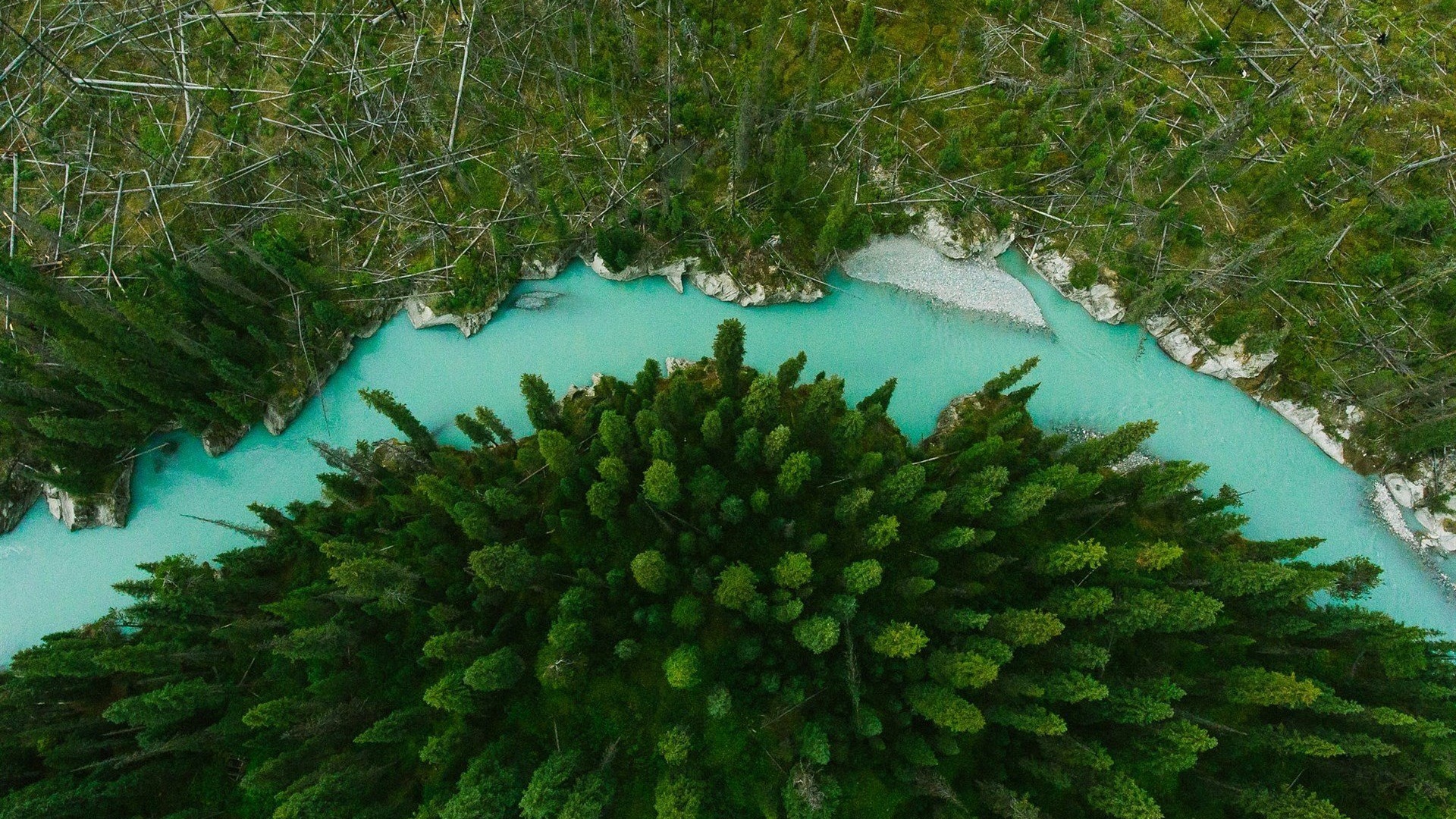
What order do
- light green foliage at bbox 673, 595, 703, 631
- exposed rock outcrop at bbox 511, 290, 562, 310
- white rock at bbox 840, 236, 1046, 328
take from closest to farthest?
light green foliage at bbox 673, 595, 703, 631
exposed rock outcrop at bbox 511, 290, 562, 310
white rock at bbox 840, 236, 1046, 328

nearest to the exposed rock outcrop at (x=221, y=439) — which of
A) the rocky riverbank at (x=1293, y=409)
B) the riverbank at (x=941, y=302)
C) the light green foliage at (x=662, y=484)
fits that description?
the riverbank at (x=941, y=302)

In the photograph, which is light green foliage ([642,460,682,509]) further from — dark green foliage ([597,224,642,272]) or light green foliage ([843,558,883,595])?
dark green foliage ([597,224,642,272])

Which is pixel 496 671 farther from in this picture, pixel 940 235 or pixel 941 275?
pixel 940 235

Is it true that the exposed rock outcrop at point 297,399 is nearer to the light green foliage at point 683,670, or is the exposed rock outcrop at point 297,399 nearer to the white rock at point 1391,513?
the light green foliage at point 683,670

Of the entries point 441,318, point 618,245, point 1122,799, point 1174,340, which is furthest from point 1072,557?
point 441,318

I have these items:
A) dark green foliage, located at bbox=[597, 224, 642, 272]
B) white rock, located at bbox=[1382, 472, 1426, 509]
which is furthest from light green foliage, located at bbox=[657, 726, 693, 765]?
white rock, located at bbox=[1382, 472, 1426, 509]

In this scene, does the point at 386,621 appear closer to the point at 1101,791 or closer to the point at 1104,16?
the point at 1101,791

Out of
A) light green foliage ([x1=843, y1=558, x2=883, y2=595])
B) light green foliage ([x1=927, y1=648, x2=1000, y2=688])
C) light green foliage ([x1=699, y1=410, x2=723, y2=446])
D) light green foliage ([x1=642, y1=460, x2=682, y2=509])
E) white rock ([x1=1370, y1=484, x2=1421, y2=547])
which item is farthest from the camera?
white rock ([x1=1370, y1=484, x2=1421, y2=547])
